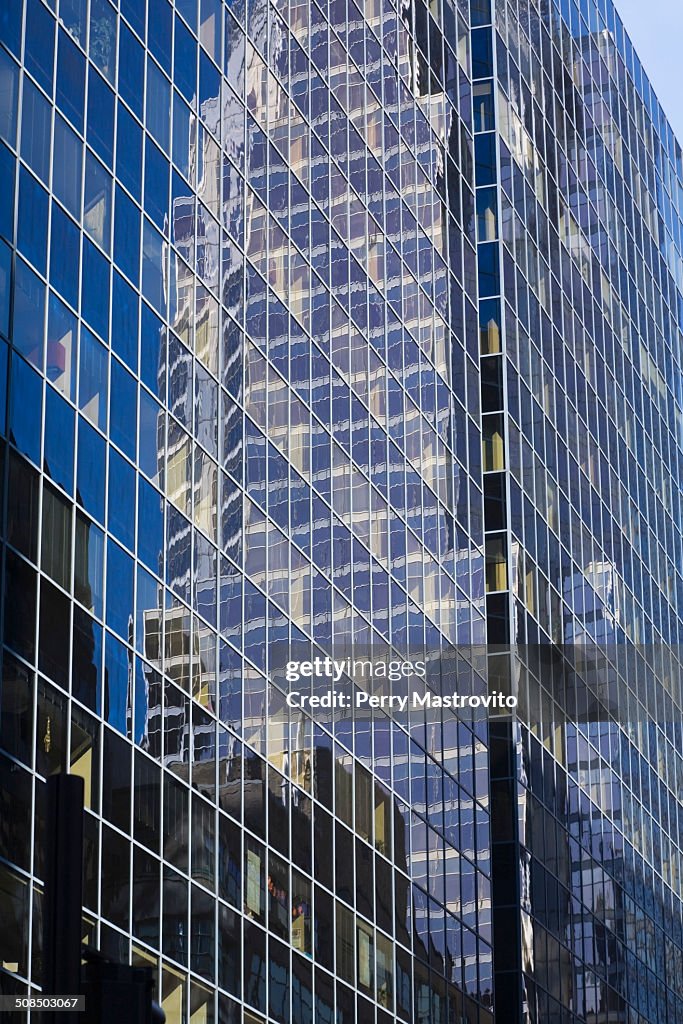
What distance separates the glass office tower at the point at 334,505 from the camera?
115ft

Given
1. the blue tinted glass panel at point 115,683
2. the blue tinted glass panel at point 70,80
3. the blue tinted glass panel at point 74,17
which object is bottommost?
the blue tinted glass panel at point 115,683

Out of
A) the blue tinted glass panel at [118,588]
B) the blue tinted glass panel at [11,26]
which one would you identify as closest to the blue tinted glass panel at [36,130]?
the blue tinted glass panel at [11,26]

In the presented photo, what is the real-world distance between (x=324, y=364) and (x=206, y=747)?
14.9 m

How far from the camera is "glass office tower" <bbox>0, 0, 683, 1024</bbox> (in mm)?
35094

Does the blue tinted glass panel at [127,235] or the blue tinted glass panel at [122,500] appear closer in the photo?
the blue tinted glass panel at [122,500]

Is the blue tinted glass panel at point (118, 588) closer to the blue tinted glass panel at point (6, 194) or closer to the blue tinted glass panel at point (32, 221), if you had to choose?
the blue tinted glass panel at point (32, 221)

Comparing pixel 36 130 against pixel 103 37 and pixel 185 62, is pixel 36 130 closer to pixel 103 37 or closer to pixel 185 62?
pixel 103 37

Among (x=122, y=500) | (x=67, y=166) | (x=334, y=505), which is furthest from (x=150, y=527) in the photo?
(x=334, y=505)

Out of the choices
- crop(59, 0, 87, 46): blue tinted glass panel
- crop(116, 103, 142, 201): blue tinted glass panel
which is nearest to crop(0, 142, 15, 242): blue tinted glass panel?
crop(59, 0, 87, 46): blue tinted glass panel

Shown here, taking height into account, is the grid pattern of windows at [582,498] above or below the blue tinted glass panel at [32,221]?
above

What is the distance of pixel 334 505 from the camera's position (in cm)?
5138

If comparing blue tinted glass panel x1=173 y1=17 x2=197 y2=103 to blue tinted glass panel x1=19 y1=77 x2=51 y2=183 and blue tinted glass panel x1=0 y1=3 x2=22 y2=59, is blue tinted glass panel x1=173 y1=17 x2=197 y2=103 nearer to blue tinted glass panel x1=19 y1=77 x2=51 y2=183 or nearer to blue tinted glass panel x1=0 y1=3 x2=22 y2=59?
blue tinted glass panel x1=19 y1=77 x2=51 y2=183

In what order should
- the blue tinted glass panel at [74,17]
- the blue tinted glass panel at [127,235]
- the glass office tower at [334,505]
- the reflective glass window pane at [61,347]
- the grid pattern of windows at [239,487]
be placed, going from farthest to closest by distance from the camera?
the blue tinted glass panel at [127,235]
the blue tinted glass panel at [74,17]
the glass office tower at [334,505]
the reflective glass window pane at [61,347]
the grid pattern of windows at [239,487]

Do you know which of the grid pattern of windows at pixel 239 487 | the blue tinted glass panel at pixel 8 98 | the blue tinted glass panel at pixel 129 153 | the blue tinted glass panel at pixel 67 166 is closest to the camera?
the blue tinted glass panel at pixel 8 98
